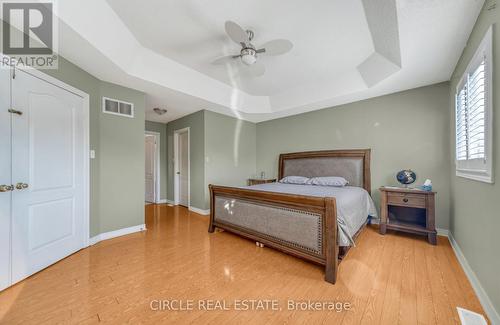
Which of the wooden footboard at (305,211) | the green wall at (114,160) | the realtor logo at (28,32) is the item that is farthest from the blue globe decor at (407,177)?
the realtor logo at (28,32)

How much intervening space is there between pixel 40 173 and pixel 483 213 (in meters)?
4.36

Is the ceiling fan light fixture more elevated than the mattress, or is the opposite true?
the ceiling fan light fixture

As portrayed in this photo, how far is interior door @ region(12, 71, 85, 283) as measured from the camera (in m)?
1.93

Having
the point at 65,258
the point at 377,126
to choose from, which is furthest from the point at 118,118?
the point at 377,126

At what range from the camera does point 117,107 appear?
3.12 metres

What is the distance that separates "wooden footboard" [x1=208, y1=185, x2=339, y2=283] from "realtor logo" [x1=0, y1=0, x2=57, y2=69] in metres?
2.66

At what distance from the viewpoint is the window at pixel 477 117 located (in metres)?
1.46

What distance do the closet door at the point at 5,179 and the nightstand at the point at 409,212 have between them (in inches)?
181

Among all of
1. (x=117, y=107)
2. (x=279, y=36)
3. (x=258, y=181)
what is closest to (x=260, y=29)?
(x=279, y=36)

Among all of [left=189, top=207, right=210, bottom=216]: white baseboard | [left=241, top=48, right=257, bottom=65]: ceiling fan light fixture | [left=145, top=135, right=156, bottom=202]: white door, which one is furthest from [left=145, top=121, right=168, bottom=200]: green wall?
[left=241, top=48, right=257, bottom=65]: ceiling fan light fixture

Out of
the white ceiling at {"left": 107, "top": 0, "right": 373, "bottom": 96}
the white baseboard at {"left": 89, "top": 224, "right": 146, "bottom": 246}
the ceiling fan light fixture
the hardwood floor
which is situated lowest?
the hardwood floor

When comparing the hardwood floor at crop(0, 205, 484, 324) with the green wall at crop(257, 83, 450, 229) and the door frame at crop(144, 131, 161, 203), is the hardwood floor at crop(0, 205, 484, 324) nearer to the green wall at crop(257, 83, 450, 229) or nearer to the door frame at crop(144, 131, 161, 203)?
the green wall at crop(257, 83, 450, 229)

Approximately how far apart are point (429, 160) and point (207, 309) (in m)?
3.83

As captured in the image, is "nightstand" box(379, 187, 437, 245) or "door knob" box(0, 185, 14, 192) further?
"nightstand" box(379, 187, 437, 245)
